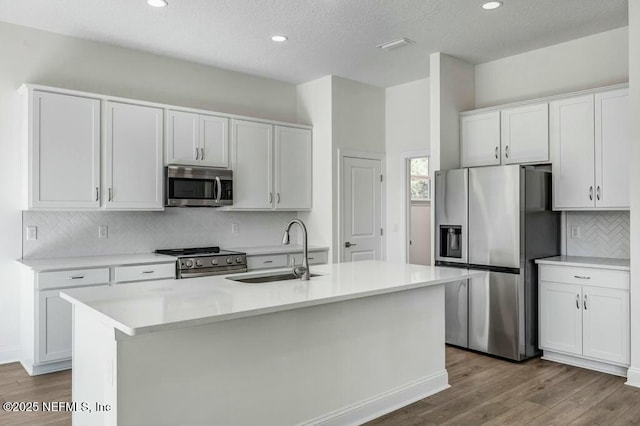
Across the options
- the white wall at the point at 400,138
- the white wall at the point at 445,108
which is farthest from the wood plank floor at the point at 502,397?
the white wall at the point at 400,138

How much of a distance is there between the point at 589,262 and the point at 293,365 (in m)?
2.78

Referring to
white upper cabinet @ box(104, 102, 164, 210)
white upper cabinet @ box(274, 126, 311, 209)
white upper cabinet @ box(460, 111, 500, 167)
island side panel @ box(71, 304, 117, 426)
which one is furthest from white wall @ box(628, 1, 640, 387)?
white upper cabinet @ box(104, 102, 164, 210)

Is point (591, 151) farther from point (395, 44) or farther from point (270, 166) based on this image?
point (270, 166)

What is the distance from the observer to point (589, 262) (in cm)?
404

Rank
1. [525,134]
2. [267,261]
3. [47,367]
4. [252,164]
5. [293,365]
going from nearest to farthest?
[293,365] < [47,367] < [525,134] < [267,261] < [252,164]

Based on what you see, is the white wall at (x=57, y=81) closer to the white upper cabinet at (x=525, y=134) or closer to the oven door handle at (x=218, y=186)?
the oven door handle at (x=218, y=186)

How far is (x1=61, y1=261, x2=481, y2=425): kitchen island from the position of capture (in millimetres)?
2152

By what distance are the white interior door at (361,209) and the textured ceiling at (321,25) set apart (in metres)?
1.37

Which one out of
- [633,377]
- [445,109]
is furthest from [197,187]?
[633,377]

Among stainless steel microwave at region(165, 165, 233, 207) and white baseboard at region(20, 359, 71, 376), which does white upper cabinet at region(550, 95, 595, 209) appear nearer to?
stainless steel microwave at region(165, 165, 233, 207)

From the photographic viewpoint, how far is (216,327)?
2.41 metres

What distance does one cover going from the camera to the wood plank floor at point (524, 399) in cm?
305

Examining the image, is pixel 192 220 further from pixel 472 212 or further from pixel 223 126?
pixel 472 212

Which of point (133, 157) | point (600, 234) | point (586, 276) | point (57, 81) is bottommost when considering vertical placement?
point (586, 276)
